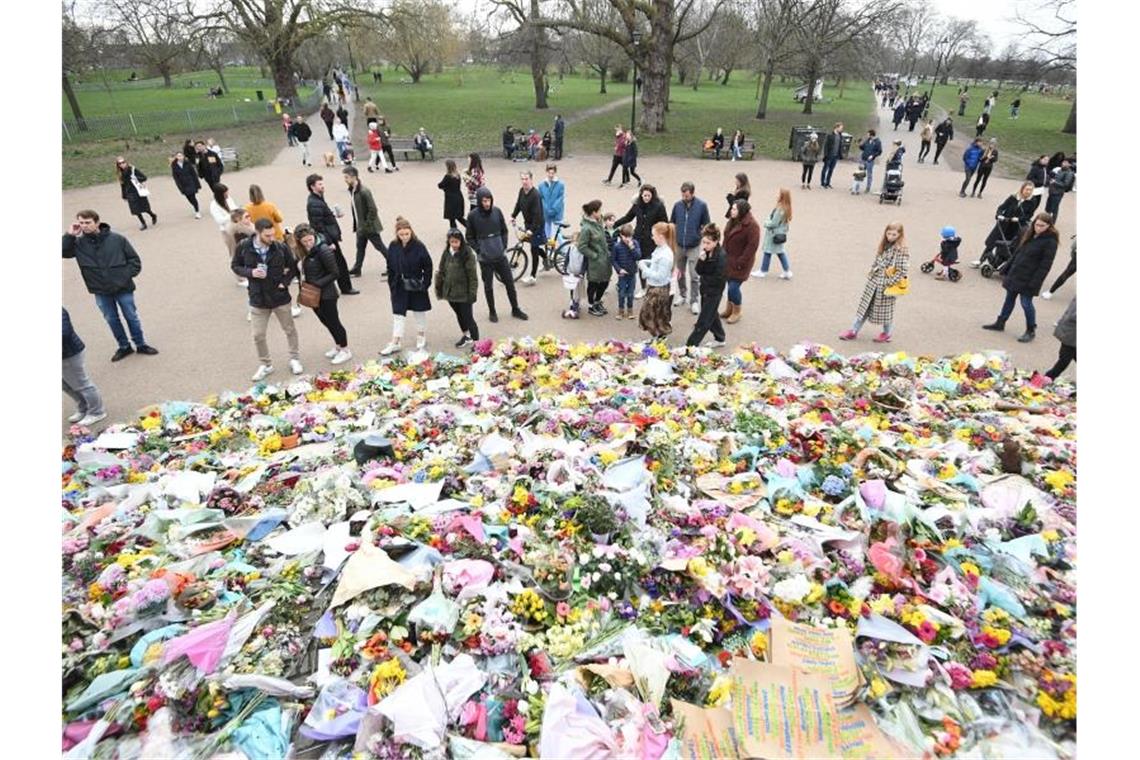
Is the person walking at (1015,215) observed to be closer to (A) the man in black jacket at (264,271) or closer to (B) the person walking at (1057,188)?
(B) the person walking at (1057,188)

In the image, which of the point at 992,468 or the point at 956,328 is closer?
the point at 992,468

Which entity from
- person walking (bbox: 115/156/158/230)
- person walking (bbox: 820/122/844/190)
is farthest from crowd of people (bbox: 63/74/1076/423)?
person walking (bbox: 820/122/844/190)

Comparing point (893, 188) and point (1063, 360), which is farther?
point (893, 188)

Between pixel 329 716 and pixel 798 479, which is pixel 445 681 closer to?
pixel 329 716

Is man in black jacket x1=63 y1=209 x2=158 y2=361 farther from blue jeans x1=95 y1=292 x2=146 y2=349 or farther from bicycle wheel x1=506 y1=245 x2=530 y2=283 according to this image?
bicycle wheel x1=506 y1=245 x2=530 y2=283

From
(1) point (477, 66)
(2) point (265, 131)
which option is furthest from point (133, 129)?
(1) point (477, 66)

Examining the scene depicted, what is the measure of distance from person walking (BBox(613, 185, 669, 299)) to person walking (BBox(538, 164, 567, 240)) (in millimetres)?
1646

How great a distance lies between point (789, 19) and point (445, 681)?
29.2m

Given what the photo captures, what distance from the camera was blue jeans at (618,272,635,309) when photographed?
808 centimetres

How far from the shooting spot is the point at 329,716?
2688mm

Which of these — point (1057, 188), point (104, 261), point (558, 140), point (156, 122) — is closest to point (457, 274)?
point (104, 261)

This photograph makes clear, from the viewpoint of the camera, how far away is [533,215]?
8.86 m

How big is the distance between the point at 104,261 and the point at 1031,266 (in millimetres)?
10195

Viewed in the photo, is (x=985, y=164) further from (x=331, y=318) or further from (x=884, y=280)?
(x=331, y=318)
